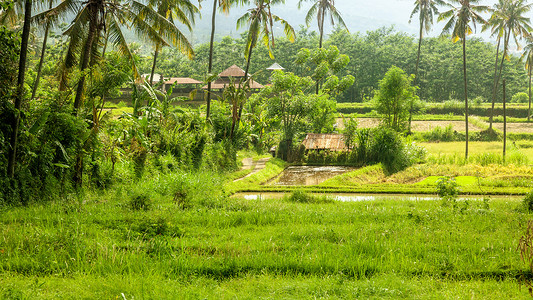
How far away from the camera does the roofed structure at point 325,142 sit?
60.7 ft

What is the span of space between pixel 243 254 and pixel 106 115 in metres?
6.40

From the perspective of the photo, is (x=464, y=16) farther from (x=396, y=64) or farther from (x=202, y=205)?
(x=396, y=64)

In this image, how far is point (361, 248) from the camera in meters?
5.35

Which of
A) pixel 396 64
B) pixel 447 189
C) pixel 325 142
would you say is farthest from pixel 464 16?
pixel 396 64

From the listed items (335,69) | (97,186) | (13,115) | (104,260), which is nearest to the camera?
(104,260)

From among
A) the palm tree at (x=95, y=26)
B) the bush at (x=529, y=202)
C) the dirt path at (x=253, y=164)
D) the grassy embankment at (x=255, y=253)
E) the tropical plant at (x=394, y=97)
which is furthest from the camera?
the tropical plant at (x=394, y=97)

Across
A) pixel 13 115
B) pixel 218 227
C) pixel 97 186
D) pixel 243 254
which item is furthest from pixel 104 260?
pixel 97 186

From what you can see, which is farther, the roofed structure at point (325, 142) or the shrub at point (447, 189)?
the roofed structure at point (325, 142)

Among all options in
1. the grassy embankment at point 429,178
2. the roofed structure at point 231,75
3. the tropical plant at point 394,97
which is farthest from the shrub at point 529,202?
the roofed structure at point 231,75

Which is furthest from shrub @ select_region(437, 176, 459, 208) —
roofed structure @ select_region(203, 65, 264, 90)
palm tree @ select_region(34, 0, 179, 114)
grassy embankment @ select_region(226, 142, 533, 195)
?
roofed structure @ select_region(203, 65, 264, 90)

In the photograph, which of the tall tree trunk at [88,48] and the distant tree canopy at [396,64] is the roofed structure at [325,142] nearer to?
the tall tree trunk at [88,48]

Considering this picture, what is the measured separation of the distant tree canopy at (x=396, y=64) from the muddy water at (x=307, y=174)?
27636 millimetres

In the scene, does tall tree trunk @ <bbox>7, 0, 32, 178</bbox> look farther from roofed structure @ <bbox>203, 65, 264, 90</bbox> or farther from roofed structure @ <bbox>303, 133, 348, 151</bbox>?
roofed structure @ <bbox>203, 65, 264, 90</bbox>

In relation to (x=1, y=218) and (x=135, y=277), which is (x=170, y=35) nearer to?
(x=1, y=218)
